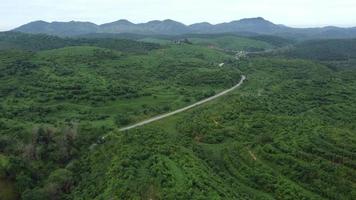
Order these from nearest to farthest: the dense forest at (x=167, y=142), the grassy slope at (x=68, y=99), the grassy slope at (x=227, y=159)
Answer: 1. the grassy slope at (x=227, y=159)
2. the dense forest at (x=167, y=142)
3. the grassy slope at (x=68, y=99)

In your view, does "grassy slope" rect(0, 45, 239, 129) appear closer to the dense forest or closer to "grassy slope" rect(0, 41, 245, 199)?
"grassy slope" rect(0, 41, 245, 199)

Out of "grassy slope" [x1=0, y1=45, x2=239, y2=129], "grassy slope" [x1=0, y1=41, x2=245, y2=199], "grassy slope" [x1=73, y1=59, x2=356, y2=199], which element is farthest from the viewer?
"grassy slope" [x1=0, y1=45, x2=239, y2=129]

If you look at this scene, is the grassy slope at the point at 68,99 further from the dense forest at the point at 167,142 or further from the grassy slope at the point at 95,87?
the dense forest at the point at 167,142

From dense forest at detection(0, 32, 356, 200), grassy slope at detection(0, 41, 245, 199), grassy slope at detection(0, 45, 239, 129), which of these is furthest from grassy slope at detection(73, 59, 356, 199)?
grassy slope at detection(0, 45, 239, 129)

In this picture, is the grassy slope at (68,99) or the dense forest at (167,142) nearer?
the dense forest at (167,142)

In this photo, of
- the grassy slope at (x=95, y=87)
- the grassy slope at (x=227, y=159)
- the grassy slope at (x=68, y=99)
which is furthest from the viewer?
the grassy slope at (x=95, y=87)

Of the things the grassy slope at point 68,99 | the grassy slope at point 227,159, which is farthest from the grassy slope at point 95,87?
the grassy slope at point 227,159

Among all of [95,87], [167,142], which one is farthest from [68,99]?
[167,142]
